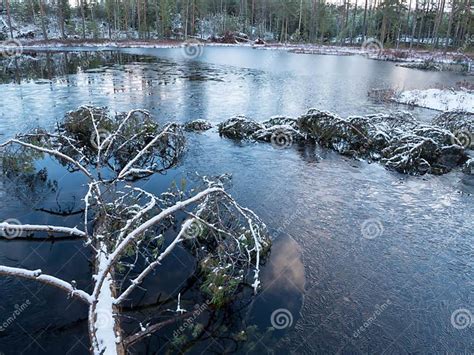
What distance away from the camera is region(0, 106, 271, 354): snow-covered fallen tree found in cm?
500

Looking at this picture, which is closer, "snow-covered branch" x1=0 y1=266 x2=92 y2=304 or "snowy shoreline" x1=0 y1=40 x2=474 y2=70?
"snow-covered branch" x1=0 y1=266 x2=92 y2=304

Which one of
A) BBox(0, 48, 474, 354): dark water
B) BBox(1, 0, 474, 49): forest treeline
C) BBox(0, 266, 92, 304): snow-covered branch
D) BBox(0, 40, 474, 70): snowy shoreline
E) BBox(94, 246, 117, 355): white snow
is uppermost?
BBox(1, 0, 474, 49): forest treeline

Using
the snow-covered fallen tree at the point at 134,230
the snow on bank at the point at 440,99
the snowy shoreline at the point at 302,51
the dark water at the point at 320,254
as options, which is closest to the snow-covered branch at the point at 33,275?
the snow-covered fallen tree at the point at 134,230

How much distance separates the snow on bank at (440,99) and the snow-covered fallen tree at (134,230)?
1595 centimetres

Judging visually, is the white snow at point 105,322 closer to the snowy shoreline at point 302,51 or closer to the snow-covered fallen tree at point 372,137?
the snow-covered fallen tree at point 372,137

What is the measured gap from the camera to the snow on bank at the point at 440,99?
21578mm

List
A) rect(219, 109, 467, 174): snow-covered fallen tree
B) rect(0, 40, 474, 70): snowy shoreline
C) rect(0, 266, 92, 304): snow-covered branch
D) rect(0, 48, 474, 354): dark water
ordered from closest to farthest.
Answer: rect(0, 266, 92, 304): snow-covered branch → rect(0, 48, 474, 354): dark water → rect(219, 109, 467, 174): snow-covered fallen tree → rect(0, 40, 474, 70): snowy shoreline

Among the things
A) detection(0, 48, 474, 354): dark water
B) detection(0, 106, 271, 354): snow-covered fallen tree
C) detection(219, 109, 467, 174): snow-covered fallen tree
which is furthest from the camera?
detection(219, 109, 467, 174): snow-covered fallen tree

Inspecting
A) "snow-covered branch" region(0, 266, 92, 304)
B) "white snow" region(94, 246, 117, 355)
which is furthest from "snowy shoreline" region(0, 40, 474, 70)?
"snow-covered branch" region(0, 266, 92, 304)

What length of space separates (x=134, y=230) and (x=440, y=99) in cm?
2300

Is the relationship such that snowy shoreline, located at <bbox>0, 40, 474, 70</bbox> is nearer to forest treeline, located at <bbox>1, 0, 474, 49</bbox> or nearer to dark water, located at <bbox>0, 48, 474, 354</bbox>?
forest treeline, located at <bbox>1, 0, 474, 49</bbox>

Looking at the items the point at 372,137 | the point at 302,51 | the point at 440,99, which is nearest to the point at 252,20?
the point at 302,51

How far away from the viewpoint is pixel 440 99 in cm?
2273

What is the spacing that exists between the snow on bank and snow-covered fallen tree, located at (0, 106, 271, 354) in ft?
52.3
